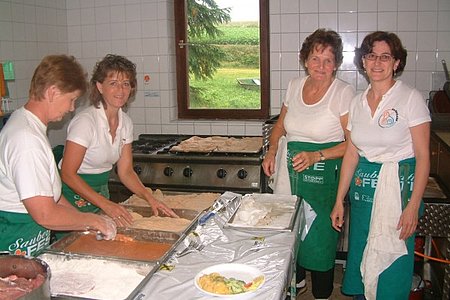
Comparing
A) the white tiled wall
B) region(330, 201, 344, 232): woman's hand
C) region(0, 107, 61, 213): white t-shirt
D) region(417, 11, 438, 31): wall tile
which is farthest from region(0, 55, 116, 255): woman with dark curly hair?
region(417, 11, 438, 31): wall tile

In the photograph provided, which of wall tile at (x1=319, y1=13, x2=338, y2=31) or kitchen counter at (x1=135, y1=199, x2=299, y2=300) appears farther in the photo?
wall tile at (x1=319, y1=13, x2=338, y2=31)

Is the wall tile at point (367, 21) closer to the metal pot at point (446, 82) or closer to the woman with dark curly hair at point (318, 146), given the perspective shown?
the metal pot at point (446, 82)

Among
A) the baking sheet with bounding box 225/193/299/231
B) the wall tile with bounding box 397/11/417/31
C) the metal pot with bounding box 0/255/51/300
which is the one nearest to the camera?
the metal pot with bounding box 0/255/51/300

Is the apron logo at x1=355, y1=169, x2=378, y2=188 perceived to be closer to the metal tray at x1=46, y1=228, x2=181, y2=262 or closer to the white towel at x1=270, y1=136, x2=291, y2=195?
the white towel at x1=270, y1=136, x2=291, y2=195

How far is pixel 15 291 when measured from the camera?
1161 mm

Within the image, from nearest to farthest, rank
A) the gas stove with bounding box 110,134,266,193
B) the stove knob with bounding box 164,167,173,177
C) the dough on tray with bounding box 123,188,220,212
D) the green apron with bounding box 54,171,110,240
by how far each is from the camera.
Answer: the green apron with bounding box 54,171,110,240
the dough on tray with bounding box 123,188,220,212
the gas stove with bounding box 110,134,266,193
the stove knob with bounding box 164,167,173,177

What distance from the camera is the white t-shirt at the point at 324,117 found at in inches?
92.3

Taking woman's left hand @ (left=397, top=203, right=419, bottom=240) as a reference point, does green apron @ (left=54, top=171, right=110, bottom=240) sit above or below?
above

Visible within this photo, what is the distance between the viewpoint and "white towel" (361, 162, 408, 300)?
207cm

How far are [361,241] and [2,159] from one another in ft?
5.23

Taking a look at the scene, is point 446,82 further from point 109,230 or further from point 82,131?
point 109,230

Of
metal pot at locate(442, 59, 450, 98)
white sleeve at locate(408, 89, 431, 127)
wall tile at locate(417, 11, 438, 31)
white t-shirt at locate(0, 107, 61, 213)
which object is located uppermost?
wall tile at locate(417, 11, 438, 31)

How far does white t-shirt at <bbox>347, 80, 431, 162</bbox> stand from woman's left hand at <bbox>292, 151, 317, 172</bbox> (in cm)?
25

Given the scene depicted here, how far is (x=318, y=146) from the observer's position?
7.83 ft
